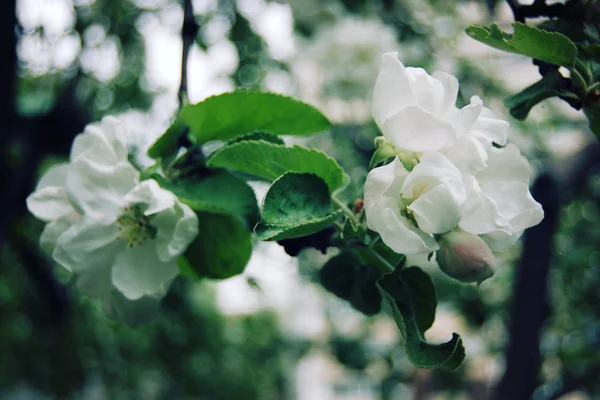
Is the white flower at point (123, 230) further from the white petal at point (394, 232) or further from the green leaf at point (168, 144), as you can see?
the white petal at point (394, 232)

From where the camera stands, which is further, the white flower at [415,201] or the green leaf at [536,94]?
the green leaf at [536,94]

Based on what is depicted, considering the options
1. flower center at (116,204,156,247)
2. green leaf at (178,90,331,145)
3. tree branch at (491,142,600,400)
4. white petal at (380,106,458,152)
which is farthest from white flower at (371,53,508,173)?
tree branch at (491,142,600,400)

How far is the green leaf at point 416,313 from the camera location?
1.25 ft

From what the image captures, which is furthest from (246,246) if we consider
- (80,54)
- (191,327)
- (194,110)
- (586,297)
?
(191,327)

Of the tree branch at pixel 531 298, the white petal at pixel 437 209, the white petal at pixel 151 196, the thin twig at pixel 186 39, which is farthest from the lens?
the tree branch at pixel 531 298

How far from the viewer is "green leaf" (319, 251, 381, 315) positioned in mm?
506

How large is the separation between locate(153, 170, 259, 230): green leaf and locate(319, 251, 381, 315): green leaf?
0.08 metres

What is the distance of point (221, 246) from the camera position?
53 cm

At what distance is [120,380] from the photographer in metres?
3.98

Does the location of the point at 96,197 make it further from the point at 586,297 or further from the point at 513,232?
the point at 586,297

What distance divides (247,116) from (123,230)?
5.8 inches

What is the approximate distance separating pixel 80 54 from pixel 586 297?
195 centimetres

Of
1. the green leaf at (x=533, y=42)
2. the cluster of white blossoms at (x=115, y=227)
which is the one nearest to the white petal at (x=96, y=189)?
the cluster of white blossoms at (x=115, y=227)

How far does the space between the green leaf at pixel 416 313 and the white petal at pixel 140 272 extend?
0.63ft
